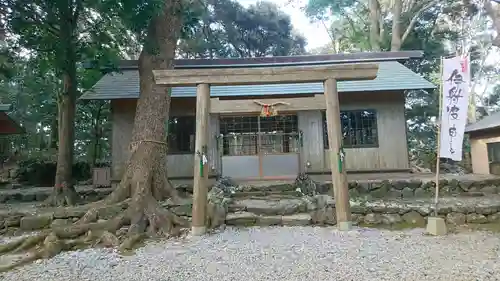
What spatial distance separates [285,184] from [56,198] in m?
5.38

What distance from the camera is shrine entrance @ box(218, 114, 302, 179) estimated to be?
10031mm

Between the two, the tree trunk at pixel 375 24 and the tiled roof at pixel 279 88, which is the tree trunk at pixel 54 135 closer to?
the tiled roof at pixel 279 88

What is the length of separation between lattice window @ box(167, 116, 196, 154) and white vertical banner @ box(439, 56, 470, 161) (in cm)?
700

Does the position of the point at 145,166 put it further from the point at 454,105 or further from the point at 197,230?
the point at 454,105

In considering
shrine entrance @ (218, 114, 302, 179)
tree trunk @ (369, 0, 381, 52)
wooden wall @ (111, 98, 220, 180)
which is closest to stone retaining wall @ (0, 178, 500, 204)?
wooden wall @ (111, 98, 220, 180)

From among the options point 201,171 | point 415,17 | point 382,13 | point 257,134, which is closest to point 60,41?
point 201,171

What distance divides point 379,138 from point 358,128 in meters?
0.70

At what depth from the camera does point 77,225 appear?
532 cm

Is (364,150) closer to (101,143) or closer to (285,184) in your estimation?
(285,184)

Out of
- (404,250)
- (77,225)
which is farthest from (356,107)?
(77,225)

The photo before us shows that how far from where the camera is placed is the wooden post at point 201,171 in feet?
17.6

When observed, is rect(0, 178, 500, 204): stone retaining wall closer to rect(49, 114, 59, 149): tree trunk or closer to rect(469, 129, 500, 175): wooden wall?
rect(469, 129, 500, 175): wooden wall

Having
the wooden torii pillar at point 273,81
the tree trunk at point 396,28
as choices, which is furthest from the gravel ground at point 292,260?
the tree trunk at point 396,28

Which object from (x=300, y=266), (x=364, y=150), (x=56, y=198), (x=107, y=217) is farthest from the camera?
(x=364, y=150)
